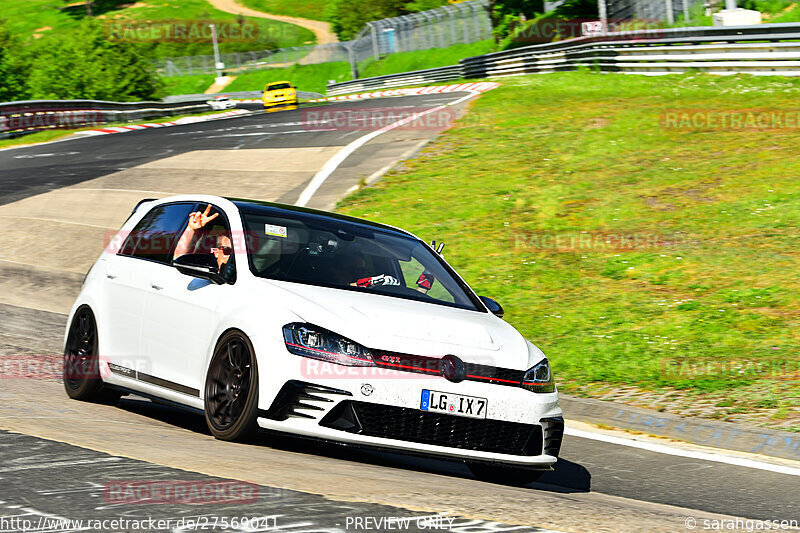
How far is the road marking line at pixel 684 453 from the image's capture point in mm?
7257

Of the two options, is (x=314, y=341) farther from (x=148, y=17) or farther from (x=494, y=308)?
(x=148, y=17)

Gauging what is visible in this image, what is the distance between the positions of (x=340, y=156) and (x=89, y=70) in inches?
1705

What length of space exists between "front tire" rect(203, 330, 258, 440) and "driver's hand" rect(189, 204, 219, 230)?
4.26 ft

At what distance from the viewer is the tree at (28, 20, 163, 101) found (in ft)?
200

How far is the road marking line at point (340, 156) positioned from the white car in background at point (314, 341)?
31.6ft

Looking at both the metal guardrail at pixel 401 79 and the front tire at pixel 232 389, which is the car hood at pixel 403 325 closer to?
the front tire at pixel 232 389

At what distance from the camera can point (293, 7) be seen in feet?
432

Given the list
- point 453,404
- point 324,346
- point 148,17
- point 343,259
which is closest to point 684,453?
point 453,404

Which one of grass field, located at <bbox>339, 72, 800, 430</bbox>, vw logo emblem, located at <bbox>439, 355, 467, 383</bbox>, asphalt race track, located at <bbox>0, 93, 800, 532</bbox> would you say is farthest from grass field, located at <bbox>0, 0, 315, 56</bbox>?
vw logo emblem, located at <bbox>439, 355, 467, 383</bbox>

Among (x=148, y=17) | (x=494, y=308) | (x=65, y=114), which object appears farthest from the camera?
(x=148, y=17)

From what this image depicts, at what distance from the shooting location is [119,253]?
8109 millimetres

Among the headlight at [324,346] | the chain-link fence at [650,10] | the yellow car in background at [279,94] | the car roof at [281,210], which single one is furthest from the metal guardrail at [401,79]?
the headlight at [324,346]

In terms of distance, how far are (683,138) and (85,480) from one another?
56.2 ft

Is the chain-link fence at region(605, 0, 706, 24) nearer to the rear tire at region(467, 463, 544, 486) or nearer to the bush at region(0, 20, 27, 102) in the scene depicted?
the rear tire at region(467, 463, 544, 486)
